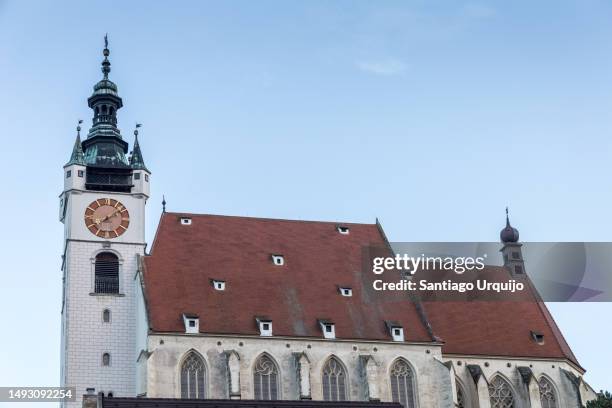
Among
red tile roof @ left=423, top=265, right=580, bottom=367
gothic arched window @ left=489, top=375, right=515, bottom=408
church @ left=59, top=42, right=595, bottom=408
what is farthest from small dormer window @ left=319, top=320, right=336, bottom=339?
gothic arched window @ left=489, top=375, right=515, bottom=408

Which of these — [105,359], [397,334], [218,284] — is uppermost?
[218,284]

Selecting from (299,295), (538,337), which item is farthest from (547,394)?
(299,295)

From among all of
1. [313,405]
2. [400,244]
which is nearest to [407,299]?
[400,244]

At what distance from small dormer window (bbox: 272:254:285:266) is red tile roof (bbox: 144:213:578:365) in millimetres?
245

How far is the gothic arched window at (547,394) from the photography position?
247 ft

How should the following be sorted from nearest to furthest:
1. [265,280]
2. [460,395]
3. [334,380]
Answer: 1. [334,380]
2. [460,395]
3. [265,280]

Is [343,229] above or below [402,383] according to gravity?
above

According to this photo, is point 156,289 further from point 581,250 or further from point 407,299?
point 581,250

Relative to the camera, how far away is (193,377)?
230ft

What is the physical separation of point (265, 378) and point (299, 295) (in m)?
6.15

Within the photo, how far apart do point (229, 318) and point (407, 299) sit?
11.3 metres

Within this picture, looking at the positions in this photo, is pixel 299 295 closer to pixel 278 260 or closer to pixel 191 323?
pixel 278 260

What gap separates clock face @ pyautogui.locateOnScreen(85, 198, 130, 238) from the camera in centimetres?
7531

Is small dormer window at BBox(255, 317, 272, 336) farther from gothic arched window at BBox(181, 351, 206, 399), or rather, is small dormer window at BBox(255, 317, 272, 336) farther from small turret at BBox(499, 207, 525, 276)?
small turret at BBox(499, 207, 525, 276)
